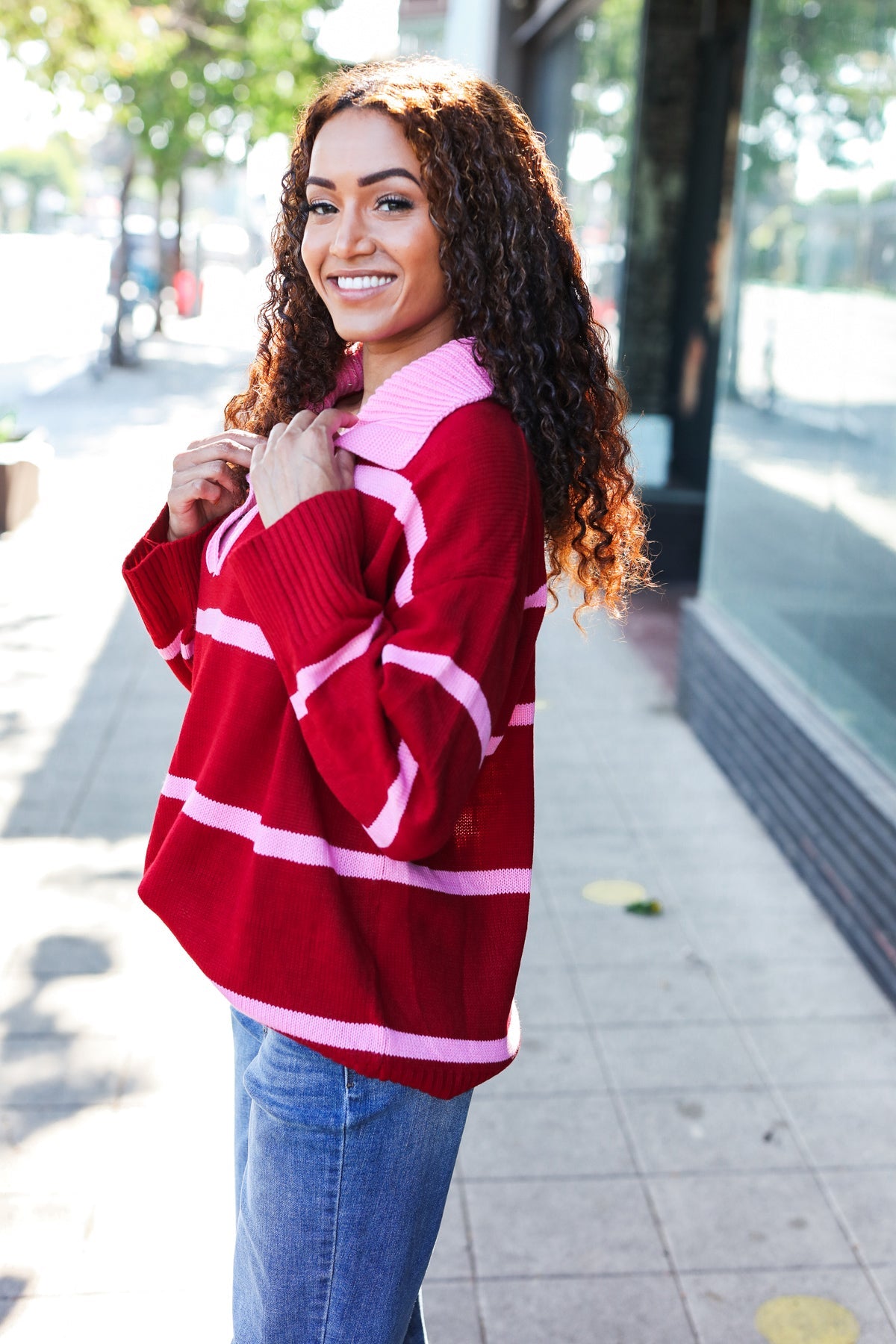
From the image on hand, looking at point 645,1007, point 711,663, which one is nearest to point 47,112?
point 711,663

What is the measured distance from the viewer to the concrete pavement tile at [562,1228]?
285 cm

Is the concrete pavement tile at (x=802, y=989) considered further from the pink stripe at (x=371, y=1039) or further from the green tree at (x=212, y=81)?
the green tree at (x=212, y=81)

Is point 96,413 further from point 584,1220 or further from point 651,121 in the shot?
point 584,1220

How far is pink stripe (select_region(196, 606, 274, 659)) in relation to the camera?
1.63 meters

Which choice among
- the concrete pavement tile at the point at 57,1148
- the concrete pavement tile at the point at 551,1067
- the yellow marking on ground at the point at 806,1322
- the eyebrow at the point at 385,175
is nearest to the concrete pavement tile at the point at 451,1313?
the yellow marking on ground at the point at 806,1322

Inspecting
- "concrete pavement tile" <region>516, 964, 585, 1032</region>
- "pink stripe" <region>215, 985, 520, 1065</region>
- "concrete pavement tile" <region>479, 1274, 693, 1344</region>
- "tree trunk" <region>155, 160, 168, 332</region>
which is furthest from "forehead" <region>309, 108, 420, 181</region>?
"tree trunk" <region>155, 160, 168, 332</region>

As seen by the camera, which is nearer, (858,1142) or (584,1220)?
(584,1220)

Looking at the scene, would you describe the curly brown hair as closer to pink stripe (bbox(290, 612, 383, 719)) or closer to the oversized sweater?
the oversized sweater

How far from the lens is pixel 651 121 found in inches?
356

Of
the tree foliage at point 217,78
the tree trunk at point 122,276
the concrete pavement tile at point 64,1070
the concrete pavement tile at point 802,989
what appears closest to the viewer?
the concrete pavement tile at point 64,1070

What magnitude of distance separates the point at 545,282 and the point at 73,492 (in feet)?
31.8

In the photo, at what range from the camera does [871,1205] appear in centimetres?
307

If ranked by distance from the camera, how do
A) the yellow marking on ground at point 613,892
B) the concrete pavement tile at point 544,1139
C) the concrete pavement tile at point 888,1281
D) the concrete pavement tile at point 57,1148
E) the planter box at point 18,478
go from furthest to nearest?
the planter box at point 18,478 < the yellow marking on ground at point 613,892 < the concrete pavement tile at point 544,1139 < the concrete pavement tile at point 57,1148 < the concrete pavement tile at point 888,1281

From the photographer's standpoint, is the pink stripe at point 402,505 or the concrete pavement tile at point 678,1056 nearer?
the pink stripe at point 402,505
